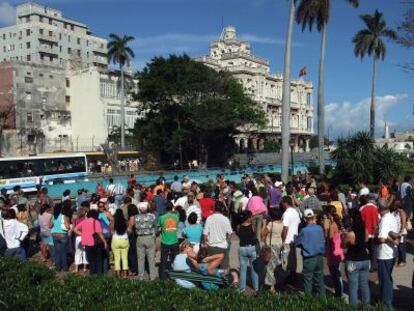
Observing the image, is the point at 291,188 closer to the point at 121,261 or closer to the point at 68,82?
the point at 121,261

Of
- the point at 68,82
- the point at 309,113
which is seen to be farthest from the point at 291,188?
the point at 309,113

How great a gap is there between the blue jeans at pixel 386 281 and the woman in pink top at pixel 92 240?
5.81m

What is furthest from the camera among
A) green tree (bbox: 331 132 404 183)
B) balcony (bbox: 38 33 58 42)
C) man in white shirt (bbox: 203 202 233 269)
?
balcony (bbox: 38 33 58 42)

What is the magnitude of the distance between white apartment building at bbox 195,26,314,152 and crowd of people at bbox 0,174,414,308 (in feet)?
193

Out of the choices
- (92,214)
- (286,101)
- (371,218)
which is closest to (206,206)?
(92,214)

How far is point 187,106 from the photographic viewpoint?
170ft

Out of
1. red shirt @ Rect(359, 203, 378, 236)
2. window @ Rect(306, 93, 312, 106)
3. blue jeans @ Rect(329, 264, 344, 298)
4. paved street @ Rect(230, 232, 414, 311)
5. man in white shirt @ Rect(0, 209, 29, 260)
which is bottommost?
paved street @ Rect(230, 232, 414, 311)

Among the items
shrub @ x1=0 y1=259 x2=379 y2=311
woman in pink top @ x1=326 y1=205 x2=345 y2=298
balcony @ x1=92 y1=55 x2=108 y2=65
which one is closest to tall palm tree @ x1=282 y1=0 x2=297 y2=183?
woman in pink top @ x1=326 y1=205 x2=345 y2=298

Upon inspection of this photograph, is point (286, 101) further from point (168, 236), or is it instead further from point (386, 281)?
point (386, 281)

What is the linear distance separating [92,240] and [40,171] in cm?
2668

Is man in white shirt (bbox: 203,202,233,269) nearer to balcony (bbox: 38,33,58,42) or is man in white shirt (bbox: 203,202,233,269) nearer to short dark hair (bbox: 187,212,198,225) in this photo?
short dark hair (bbox: 187,212,198,225)

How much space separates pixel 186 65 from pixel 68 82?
23.9m

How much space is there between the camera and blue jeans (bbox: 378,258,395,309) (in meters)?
8.12

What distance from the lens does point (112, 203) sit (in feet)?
43.1
